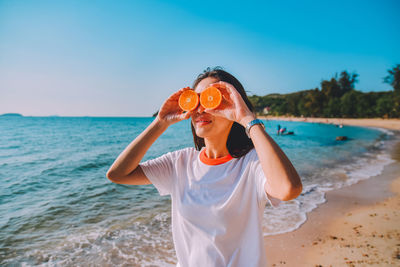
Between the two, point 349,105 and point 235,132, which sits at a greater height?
point 349,105

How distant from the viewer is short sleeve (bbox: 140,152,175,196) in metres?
1.94

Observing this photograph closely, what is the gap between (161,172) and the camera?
1.95m

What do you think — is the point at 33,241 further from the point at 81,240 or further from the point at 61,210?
the point at 61,210

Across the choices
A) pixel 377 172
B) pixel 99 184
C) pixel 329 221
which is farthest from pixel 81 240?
pixel 377 172

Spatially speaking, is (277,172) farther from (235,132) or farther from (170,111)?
(170,111)

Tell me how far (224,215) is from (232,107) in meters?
0.79

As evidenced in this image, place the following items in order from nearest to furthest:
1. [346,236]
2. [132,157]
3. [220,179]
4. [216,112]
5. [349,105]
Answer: [220,179] < [216,112] < [132,157] < [346,236] < [349,105]

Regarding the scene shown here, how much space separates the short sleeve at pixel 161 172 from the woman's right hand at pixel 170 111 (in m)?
0.33

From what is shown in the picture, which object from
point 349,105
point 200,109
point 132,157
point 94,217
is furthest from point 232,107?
point 349,105

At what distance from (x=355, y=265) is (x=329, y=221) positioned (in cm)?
211

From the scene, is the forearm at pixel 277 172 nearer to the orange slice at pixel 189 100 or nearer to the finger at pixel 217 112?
the finger at pixel 217 112

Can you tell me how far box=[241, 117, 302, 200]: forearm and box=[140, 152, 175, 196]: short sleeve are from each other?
2.68 feet

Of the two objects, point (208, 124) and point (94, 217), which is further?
point (94, 217)

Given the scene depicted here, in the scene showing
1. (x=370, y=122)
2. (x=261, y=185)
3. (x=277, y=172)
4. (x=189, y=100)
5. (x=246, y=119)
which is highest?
(x=189, y=100)
